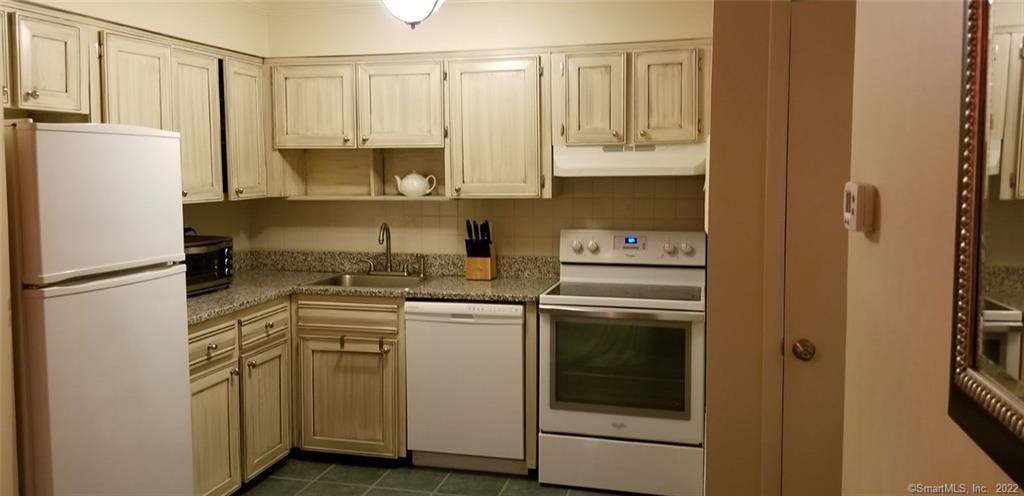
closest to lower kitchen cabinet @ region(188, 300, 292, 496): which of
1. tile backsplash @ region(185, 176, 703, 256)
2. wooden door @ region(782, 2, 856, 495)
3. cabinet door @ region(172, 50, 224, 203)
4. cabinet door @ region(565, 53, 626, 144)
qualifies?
cabinet door @ region(172, 50, 224, 203)

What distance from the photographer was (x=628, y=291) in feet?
12.4

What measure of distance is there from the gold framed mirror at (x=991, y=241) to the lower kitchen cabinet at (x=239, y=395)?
2.95 metres

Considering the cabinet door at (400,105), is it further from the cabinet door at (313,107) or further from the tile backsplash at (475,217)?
the tile backsplash at (475,217)

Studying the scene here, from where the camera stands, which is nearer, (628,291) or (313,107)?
(628,291)

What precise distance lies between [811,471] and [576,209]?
2156 mm

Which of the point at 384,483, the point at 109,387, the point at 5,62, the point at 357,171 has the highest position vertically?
the point at 5,62


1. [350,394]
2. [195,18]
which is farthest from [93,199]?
[350,394]

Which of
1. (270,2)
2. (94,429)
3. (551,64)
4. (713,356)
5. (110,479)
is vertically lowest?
(110,479)

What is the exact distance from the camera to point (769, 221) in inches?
88.9

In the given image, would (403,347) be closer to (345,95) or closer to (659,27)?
(345,95)

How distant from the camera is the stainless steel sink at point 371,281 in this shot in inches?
168

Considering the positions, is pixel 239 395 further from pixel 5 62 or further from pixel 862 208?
pixel 862 208

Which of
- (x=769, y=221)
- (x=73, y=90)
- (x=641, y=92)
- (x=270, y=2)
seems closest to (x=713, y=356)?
(x=769, y=221)

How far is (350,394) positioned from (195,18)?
6.44 ft
